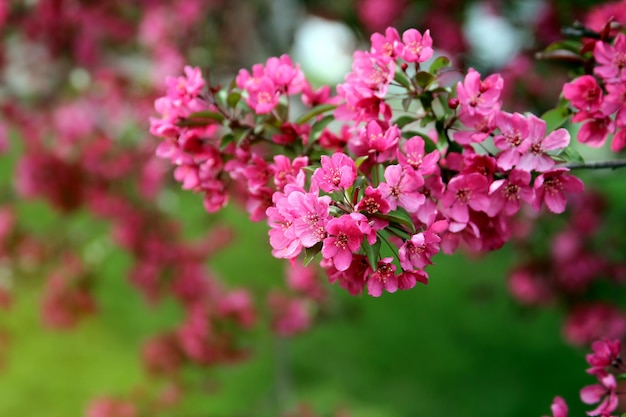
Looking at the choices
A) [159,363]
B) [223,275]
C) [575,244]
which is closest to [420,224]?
[575,244]

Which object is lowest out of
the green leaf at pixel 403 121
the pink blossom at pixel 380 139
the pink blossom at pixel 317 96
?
the pink blossom at pixel 380 139

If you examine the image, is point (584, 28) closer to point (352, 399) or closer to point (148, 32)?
point (148, 32)

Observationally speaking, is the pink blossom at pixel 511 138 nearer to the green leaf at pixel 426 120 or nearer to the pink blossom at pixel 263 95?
the green leaf at pixel 426 120

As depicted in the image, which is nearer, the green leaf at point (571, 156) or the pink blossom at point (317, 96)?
the green leaf at point (571, 156)

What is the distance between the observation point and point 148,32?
13.3 feet

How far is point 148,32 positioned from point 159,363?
195 centimetres

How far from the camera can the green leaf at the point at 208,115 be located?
1462mm

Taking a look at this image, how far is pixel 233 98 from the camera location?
1.51 meters

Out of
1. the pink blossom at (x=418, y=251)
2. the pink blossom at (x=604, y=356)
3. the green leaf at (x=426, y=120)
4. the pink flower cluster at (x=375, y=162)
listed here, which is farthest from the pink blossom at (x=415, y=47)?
the pink blossom at (x=604, y=356)

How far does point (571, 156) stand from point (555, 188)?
0.24 feet

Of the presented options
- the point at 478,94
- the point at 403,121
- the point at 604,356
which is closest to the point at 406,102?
the point at 403,121

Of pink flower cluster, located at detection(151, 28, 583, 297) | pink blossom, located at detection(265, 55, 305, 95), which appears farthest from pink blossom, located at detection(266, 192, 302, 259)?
pink blossom, located at detection(265, 55, 305, 95)

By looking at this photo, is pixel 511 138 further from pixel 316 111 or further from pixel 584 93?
pixel 316 111

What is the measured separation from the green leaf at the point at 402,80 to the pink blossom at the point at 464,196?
9.2 inches
